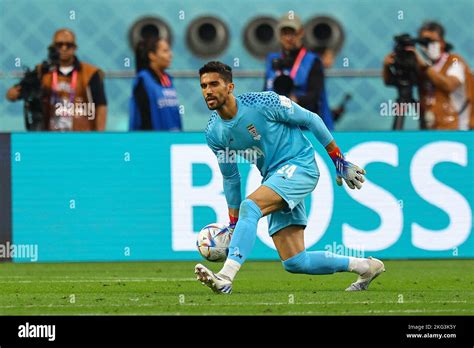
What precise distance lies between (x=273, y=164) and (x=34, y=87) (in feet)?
17.1

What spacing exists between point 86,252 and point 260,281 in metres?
3.38

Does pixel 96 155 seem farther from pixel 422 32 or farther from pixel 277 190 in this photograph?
pixel 277 190

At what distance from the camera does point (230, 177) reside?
34.4 ft

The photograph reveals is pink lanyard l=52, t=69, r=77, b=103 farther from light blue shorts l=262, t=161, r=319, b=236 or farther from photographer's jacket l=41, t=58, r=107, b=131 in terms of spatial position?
light blue shorts l=262, t=161, r=319, b=236

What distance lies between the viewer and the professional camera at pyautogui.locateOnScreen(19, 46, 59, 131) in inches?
583

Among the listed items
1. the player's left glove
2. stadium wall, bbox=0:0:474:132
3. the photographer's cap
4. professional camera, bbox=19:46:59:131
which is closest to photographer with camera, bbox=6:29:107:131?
professional camera, bbox=19:46:59:131

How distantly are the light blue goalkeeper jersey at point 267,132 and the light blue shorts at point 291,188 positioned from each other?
0.25 feet

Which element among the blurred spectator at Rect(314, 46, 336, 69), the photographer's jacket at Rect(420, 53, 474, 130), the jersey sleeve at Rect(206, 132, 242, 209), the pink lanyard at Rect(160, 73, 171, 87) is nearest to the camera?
the jersey sleeve at Rect(206, 132, 242, 209)

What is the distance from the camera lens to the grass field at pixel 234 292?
31.3 ft

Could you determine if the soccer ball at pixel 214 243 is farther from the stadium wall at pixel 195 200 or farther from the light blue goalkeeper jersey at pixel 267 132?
the stadium wall at pixel 195 200

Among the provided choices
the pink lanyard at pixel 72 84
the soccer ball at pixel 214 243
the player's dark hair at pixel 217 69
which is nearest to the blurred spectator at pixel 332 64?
the pink lanyard at pixel 72 84

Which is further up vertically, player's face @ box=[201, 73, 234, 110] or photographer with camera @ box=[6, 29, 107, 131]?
photographer with camera @ box=[6, 29, 107, 131]
